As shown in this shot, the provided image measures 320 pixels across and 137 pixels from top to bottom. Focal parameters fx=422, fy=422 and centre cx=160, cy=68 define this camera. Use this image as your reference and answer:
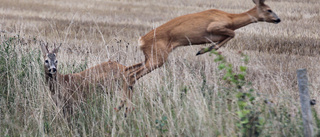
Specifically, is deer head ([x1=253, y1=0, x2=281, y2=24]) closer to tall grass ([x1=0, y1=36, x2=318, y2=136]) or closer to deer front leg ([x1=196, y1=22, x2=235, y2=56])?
deer front leg ([x1=196, y1=22, x2=235, y2=56])

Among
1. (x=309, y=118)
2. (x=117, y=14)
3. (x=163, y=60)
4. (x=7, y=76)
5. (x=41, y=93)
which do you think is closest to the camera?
(x=309, y=118)

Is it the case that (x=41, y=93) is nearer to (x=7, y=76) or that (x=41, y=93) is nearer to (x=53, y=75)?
(x=53, y=75)

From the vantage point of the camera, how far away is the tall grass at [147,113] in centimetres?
396

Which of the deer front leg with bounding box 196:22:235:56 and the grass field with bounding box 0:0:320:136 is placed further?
the deer front leg with bounding box 196:22:235:56

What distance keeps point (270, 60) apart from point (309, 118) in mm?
5407

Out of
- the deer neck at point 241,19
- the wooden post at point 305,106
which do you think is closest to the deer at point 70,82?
the deer neck at point 241,19

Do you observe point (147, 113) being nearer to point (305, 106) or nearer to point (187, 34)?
point (305, 106)

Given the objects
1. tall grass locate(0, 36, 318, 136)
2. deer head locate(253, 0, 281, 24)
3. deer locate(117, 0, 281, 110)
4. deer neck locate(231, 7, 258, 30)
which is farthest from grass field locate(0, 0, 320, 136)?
deer head locate(253, 0, 281, 24)

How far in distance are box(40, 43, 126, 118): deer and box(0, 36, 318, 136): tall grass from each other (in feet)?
0.37

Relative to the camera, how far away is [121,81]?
5828 mm

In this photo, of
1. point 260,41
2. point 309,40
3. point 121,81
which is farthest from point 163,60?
point 309,40

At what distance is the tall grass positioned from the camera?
156 inches

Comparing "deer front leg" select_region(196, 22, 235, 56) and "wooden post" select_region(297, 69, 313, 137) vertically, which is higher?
"deer front leg" select_region(196, 22, 235, 56)

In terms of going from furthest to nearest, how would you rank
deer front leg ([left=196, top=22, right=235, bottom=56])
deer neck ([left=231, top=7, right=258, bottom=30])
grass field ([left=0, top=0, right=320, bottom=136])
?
deer neck ([left=231, top=7, right=258, bottom=30]) → deer front leg ([left=196, top=22, right=235, bottom=56]) → grass field ([left=0, top=0, right=320, bottom=136])
